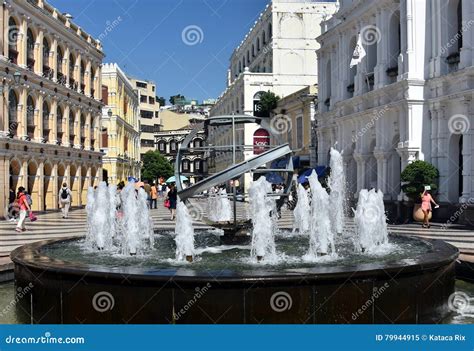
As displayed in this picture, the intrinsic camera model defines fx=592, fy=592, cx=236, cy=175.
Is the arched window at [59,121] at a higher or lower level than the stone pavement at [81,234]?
higher

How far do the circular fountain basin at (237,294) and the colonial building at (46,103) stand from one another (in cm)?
2205

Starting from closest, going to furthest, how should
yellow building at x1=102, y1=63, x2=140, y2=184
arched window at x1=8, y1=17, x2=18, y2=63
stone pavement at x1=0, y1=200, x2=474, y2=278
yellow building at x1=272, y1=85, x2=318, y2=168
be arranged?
stone pavement at x1=0, y1=200, x2=474, y2=278 < arched window at x1=8, y1=17, x2=18, y2=63 < yellow building at x1=272, y1=85, x2=318, y2=168 < yellow building at x1=102, y1=63, x2=140, y2=184

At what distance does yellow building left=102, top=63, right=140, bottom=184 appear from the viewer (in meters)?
52.6

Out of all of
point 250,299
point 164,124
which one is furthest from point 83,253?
point 164,124

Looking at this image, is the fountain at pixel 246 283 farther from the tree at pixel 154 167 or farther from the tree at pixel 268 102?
the tree at pixel 154 167

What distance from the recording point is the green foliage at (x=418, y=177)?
2188cm

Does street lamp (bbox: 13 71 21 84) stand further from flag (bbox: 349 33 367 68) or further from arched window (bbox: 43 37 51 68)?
flag (bbox: 349 33 367 68)

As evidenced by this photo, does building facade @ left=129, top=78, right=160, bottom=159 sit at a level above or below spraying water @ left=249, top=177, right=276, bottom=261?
above

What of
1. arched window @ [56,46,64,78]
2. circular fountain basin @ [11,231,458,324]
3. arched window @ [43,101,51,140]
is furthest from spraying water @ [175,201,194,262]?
arched window @ [56,46,64,78]

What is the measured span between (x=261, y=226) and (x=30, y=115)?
1016 inches

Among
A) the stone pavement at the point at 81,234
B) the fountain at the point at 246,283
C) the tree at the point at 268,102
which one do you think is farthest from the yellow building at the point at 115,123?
the fountain at the point at 246,283

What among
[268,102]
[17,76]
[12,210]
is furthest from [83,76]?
[12,210]

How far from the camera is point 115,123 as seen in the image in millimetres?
53094

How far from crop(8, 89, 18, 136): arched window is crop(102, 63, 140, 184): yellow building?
2076cm
